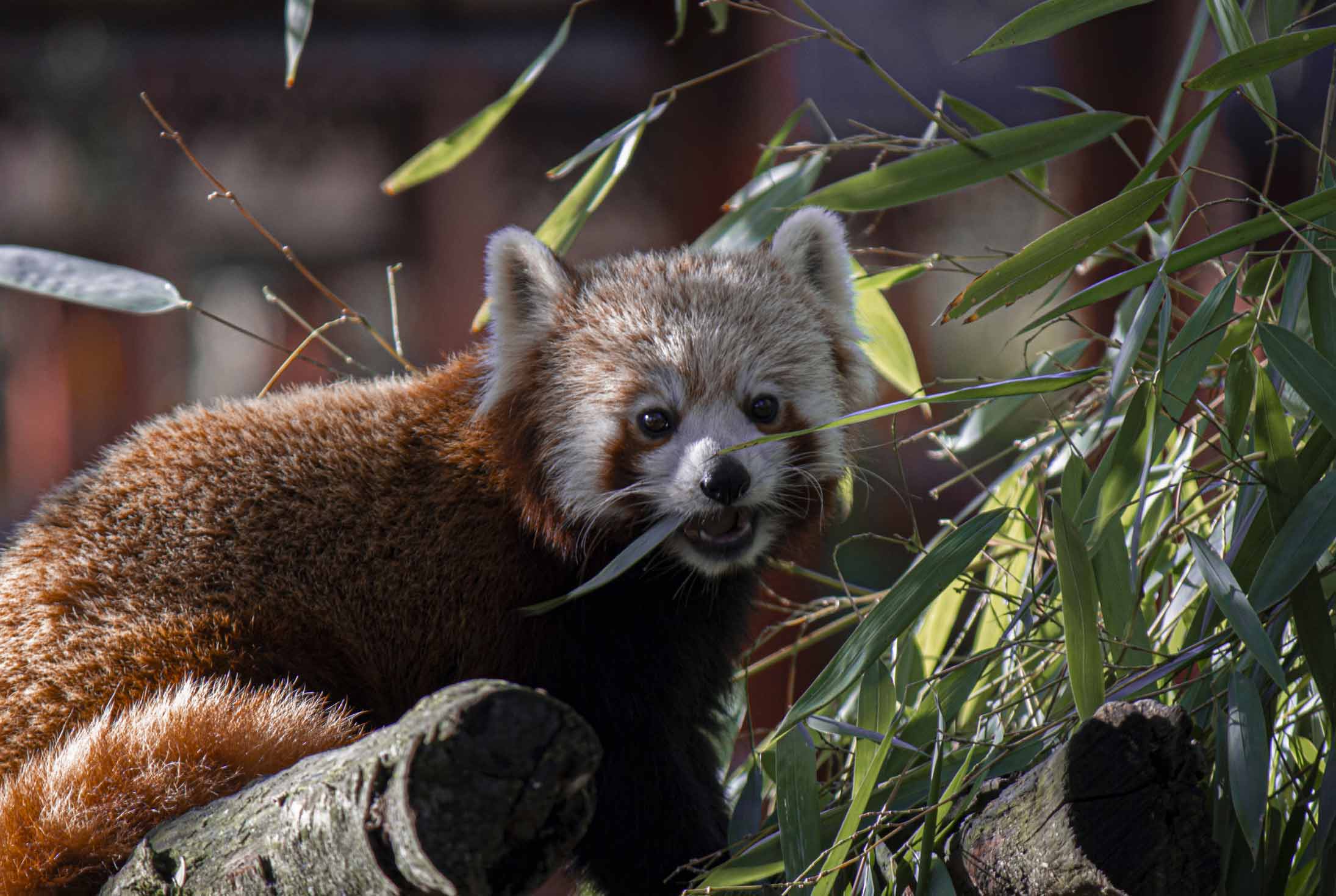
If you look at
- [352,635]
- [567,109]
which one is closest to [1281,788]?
[352,635]

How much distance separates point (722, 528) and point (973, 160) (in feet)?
2.30

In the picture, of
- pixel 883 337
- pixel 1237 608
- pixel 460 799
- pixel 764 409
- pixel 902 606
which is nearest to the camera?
pixel 460 799

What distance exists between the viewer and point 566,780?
91cm

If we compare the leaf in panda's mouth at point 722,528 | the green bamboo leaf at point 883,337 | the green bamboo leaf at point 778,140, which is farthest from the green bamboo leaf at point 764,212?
the leaf in panda's mouth at point 722,528

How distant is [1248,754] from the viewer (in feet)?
4.35

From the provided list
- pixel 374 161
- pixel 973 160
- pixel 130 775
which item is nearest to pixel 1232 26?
pixel 973 160

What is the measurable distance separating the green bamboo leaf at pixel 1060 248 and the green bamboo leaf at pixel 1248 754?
0.55m

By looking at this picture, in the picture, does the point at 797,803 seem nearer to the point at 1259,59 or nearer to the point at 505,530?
the point at 505,530

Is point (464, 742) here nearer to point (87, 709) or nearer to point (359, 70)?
point (87, 709)

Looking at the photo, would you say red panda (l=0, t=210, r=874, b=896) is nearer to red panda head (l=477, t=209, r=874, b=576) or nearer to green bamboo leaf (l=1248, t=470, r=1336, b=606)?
red panda head (l=477, t=209, r=874, b=576)

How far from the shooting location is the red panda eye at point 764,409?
205 centimetres

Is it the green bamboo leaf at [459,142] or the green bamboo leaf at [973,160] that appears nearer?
the green bamboo leaf at [973,160]

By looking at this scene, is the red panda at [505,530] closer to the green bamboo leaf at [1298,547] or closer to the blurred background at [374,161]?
the green bamboo leaf at [1298,547]

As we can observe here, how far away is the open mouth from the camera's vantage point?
A: 192 centimetres
